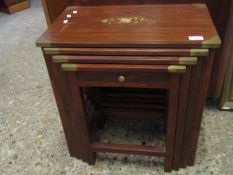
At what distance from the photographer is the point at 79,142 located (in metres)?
1.01

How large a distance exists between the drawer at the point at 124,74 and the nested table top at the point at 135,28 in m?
0.07

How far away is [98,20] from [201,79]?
44 centimetres

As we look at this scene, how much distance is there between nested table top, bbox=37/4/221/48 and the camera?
0.74 metres

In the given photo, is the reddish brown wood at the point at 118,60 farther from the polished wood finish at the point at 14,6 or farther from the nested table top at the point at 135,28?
the polished wood finish at the point at 14,6

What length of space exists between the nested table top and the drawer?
0.07 m

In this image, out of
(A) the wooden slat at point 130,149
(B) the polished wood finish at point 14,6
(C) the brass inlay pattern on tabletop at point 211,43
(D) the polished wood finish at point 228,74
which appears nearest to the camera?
(C) the brass inlay pattern on tabletop at point 211,43

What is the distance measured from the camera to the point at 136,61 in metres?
0.74

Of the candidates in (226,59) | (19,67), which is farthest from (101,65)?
(19,67)

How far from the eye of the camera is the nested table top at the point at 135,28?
745 mm

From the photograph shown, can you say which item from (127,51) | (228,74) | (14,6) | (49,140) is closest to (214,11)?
(228,74)

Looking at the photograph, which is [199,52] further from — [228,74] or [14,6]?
[14,6]

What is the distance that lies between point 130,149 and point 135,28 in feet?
1.56

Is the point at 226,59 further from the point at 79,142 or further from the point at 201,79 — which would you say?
the point at 79,142

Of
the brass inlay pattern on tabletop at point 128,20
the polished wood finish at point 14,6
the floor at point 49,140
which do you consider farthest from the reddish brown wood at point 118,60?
the polished wood finish at point 14,6
